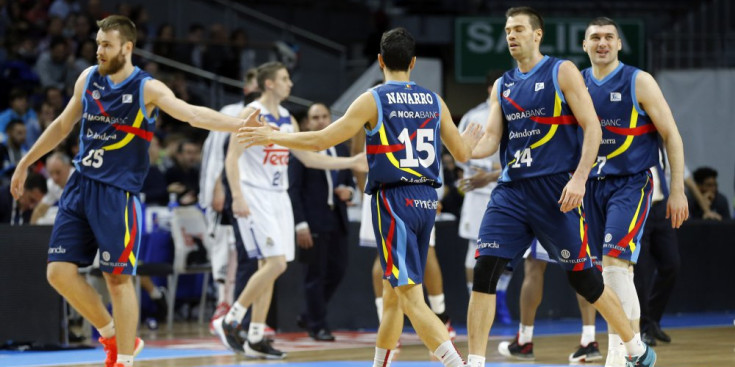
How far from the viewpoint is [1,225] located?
33.1ft

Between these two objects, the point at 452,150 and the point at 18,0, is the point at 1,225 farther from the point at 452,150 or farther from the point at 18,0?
the point at 18,0

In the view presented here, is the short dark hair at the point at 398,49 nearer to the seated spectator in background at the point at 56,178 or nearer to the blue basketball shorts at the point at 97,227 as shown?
the blue basketball shorts at the point at 97,227

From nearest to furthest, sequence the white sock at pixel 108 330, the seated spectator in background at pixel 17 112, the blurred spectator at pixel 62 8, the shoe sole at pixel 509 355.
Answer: the white sock at pixel 108 330 < the shoe sole at pixel 509 355 < the seated spectator in background at pixel 17 112 < the blurred spectator at pixel 62 8

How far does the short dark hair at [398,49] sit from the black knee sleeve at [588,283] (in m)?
1.61

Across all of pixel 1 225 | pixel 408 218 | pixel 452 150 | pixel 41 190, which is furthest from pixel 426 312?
pixel 41 190

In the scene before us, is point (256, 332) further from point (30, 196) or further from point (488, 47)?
point (488, 47)

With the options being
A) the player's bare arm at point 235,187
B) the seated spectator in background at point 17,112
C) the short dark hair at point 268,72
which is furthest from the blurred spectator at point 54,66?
the player's bare arm at point 235,187

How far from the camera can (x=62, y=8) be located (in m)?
17.8

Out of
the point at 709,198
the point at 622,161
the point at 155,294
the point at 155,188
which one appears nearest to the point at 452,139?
the point at 622,161

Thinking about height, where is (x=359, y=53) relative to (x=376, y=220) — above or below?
above

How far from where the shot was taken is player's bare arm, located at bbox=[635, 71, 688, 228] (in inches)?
283

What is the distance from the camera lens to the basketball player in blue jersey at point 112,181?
7.11 m

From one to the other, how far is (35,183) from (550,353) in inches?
211

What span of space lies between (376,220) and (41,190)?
19.0 feet
